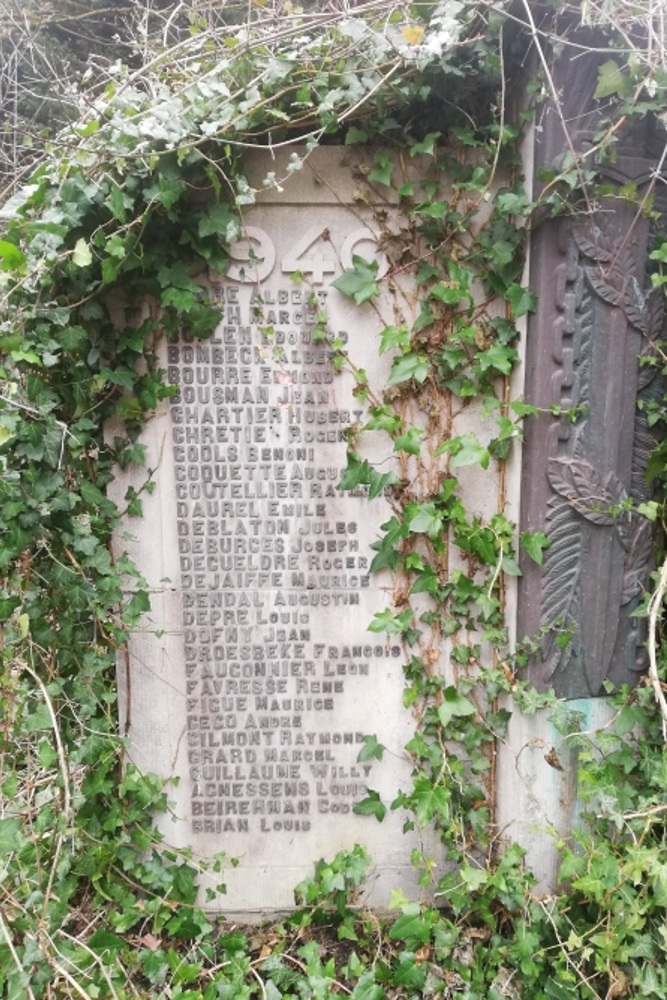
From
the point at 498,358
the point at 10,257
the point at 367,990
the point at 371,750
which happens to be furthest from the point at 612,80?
the point at 367,990

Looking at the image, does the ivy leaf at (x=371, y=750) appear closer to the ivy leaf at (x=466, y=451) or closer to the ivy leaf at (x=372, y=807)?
the ivy leaf at (x=372, y=807)

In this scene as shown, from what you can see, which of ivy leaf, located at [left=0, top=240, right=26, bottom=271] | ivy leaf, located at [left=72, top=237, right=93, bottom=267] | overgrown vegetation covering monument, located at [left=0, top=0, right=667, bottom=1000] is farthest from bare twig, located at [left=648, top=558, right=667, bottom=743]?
ivy leaf, located at [left=0, top=240, right=26, bottom=271]

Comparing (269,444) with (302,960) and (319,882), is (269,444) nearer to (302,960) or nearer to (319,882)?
(319,882)

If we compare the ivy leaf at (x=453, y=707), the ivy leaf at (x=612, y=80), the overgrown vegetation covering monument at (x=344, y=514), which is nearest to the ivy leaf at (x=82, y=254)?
the overgrown vegetation covering monument at (x=344, y=514)

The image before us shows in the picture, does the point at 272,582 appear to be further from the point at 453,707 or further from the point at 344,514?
the point at 453,707

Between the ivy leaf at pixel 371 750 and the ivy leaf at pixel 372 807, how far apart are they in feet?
0.43

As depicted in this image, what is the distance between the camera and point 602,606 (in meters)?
2.27

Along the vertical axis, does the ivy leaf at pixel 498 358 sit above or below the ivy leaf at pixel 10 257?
below

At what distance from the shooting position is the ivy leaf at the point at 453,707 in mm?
2391

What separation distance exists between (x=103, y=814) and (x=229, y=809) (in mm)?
484

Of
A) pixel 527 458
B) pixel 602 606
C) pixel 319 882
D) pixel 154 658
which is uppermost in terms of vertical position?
pixel 527 458

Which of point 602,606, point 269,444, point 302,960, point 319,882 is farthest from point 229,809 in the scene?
point 602,606

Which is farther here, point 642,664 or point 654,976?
point 642,664

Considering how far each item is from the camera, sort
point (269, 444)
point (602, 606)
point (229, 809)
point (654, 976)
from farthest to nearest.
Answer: point (229, 809) → point (269, 444) → point (602, 606) → point (654, 976)
